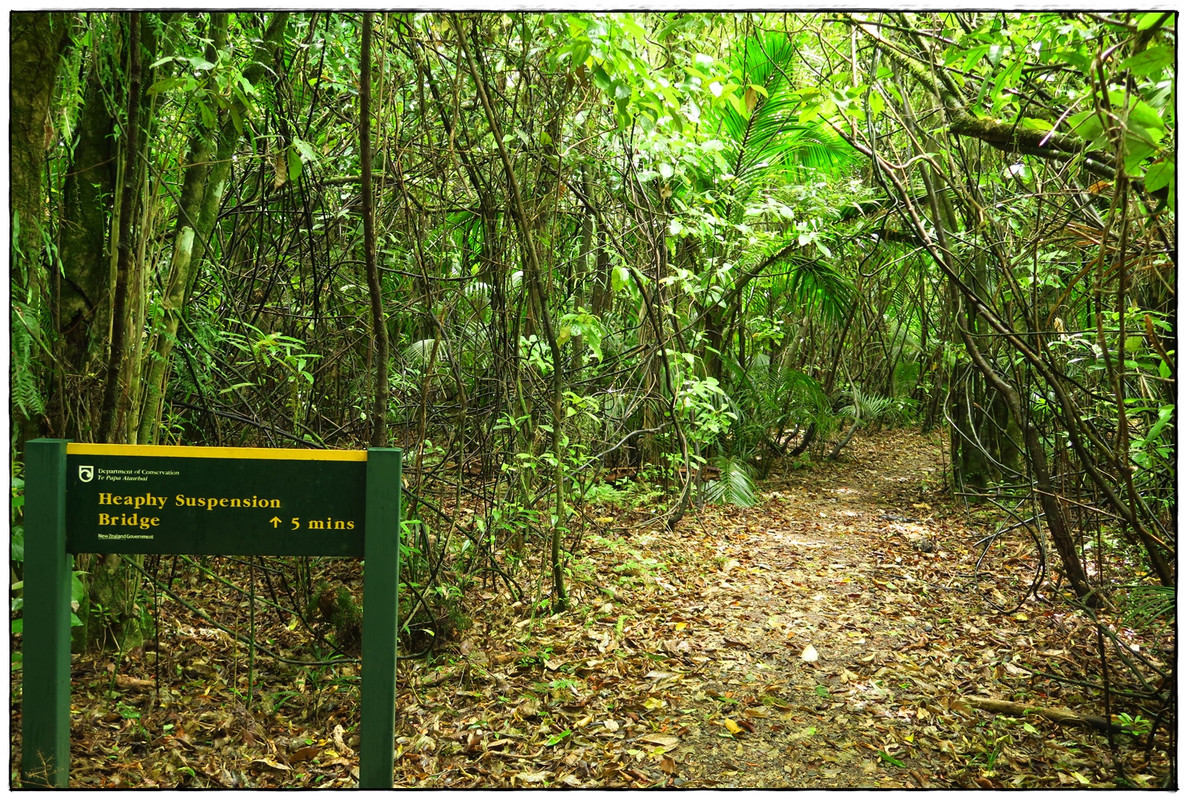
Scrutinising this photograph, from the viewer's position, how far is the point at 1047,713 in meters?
3.19

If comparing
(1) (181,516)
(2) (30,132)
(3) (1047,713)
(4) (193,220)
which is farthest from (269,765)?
(3) (1047,713)

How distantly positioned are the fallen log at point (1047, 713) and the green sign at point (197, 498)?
108 inches

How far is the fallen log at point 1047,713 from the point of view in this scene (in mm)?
3037

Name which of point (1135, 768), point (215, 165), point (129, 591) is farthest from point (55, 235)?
point (1135, 768)

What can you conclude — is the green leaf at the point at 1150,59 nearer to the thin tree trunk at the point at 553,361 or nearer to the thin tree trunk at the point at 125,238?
the thin tree trunk at the point at 553,361

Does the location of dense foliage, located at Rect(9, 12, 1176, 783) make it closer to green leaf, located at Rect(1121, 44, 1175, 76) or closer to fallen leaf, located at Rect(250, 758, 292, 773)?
green leaf, located at Rect(1121, 44, 1175, 76)

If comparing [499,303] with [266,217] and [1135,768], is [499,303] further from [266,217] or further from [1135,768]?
[1135,768]

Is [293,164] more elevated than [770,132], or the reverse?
[770,132]

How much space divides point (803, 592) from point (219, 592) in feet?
11.1

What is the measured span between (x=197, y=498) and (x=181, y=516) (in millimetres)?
66

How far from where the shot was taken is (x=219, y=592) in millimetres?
4227

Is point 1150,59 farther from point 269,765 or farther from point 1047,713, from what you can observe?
point 269,765

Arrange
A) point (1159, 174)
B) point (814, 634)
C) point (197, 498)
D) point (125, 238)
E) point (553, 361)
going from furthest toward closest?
point (814, 634)
point (553, 361)
point (125, 238)
point (197, 498)
point (1159, 174)

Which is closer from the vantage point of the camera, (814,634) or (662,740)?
(662,740)
